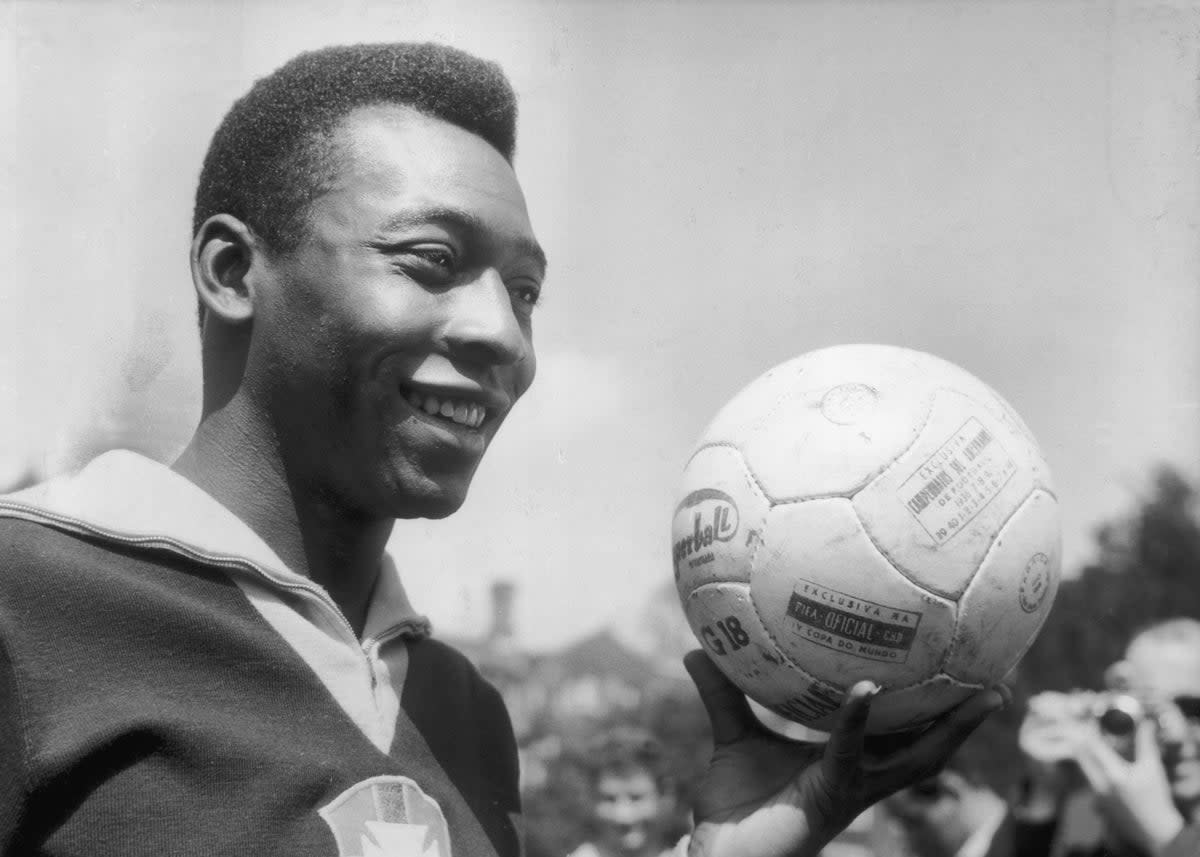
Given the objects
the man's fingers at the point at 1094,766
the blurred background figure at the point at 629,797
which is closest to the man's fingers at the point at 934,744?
the man's fingers at the point at 1094,766

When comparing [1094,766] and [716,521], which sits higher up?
[716,521]

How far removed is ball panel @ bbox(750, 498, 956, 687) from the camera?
9.64 feet

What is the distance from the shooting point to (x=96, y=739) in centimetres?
258

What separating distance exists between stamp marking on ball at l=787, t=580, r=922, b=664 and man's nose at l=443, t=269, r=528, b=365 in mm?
799

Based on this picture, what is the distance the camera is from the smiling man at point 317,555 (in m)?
2.67

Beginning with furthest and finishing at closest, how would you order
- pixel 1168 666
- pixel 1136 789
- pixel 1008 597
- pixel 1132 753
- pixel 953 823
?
pixel 953 823
pixel 1168 666
pixel 1132 753
pixel 1136 789
pixel 1008 597

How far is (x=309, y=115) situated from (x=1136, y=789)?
4731 millimetres

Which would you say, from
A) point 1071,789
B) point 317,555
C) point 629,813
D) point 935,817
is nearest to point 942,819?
point 935,817

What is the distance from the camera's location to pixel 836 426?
3.05 meters

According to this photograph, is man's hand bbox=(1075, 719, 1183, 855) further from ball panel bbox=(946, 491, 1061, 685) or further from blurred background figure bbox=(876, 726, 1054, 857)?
ball panel bbox=(946, 491, 1061, 685)

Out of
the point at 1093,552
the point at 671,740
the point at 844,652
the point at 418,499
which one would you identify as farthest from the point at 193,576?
the point at 1093,552

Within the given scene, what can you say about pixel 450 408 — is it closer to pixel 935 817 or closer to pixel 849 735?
pixel 849 735

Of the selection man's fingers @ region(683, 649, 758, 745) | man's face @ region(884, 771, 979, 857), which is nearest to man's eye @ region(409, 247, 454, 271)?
man's fingers @ region(683, 649, 758, 745)

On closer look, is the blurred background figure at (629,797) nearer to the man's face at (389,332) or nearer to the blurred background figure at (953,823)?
the blurred background figure at (953,823)
